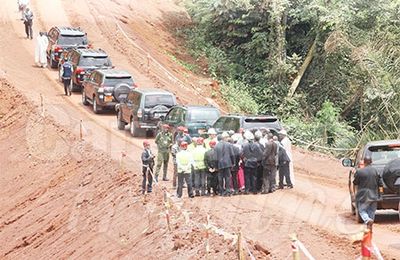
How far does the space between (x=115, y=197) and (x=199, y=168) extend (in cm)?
284

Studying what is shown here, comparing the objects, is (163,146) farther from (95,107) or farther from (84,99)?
(84,99)

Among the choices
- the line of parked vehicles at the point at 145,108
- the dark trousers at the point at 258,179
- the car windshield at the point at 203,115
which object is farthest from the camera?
the car windshield at the point at 203,115

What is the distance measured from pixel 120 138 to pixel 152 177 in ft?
27.8

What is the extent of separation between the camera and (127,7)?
49.2 meters

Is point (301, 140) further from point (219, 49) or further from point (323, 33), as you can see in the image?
point (219, 49)

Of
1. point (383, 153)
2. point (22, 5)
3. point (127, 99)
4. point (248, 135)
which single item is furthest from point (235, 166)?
point (22, 5)

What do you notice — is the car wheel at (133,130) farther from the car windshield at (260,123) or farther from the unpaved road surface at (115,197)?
the car windshield at (260,123)

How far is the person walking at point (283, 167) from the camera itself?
59.0ft

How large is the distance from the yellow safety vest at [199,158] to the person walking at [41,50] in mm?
22585

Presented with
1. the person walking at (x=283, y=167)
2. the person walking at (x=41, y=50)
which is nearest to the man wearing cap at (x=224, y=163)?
the person walking at (x=283, y=167)

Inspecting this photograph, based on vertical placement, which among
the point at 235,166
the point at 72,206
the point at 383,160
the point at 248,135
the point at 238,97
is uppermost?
the point at 383,160

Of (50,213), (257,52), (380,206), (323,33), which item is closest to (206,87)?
(257,52)

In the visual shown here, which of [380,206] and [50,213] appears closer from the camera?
[380,206]

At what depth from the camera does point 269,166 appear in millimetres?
17609
